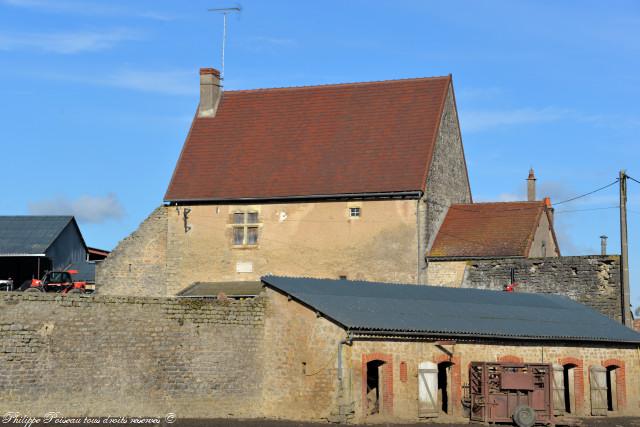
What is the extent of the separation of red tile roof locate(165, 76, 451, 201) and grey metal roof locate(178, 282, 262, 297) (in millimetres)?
3551

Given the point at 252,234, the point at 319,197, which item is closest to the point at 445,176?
the point at 319,197

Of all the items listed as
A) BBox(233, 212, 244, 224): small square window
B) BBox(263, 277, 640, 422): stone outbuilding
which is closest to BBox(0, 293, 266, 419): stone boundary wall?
BBox(263, 277, 640, 422): stone outbuilding

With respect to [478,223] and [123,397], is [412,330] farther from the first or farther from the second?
[478,223]

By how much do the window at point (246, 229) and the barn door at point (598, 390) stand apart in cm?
1541

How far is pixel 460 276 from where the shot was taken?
43094 mm

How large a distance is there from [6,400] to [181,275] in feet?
64.2

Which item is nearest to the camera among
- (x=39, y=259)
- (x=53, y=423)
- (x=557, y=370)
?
(x=53, y=423)

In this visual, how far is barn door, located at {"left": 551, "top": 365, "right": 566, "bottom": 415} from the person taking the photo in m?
34.1

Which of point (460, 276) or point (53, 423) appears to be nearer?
point (53, 423)

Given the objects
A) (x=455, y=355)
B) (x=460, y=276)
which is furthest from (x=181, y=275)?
(x=455, y=355)

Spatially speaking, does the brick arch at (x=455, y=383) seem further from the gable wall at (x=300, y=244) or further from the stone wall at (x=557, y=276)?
the gable wall at (x=300, y=244)

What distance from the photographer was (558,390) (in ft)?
113

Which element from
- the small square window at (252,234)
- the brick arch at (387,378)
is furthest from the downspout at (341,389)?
Answer: the small square window at (252,234)

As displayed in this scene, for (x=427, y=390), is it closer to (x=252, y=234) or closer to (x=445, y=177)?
(x=252, y=234)
